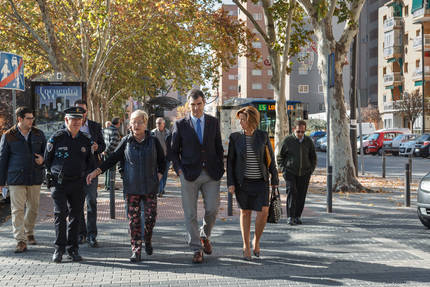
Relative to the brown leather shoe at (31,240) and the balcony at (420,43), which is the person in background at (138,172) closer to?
the brown leather shoe at (31,240)

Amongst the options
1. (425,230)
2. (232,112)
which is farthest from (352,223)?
(232,112)

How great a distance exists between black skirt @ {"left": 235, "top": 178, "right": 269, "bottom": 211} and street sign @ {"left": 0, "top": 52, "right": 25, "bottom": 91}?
5.58 metres

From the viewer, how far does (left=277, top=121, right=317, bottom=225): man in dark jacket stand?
877 cm

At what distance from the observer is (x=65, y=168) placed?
21.3ft

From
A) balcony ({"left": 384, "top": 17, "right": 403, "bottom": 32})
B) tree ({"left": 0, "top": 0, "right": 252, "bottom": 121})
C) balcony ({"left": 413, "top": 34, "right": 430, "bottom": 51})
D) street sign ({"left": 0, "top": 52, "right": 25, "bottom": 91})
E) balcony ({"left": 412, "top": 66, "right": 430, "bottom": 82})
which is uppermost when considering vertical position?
balcony ({"left": 384, "top": 17, "right": 403, "bottom": 32})

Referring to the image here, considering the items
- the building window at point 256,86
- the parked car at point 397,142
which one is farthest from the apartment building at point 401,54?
the building window at point 256,86

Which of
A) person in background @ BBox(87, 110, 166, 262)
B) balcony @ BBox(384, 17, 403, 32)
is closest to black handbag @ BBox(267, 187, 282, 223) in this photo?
person in background @ BBox(87, 110, 166, 262)

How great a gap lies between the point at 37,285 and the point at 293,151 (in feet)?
15.2

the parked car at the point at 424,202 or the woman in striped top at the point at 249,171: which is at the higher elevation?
the woman in striped top at the point at 249,171

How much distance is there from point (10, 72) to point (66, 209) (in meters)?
4.57

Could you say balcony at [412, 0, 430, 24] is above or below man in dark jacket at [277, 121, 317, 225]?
above

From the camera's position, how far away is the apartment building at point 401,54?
55700 millimetres

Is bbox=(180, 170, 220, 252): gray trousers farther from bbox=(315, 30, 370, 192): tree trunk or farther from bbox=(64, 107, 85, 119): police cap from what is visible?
bbox=(315, 30, 370, 192): tree trunk

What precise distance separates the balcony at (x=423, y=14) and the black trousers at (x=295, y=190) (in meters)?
49.5
